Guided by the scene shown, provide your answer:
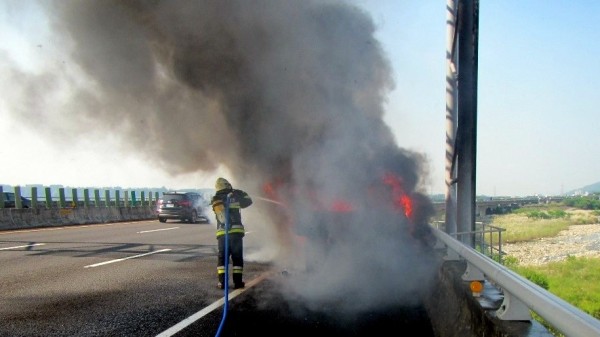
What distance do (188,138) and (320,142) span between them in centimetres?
400

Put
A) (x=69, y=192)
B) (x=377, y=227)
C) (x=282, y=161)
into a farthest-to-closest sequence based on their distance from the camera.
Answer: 1. (x=69, y=192)
2. (x=282, y=161)
3. (x=377, y=227)

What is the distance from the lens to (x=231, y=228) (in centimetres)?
775

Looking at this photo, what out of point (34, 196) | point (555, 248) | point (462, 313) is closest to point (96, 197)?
point (34, 196)

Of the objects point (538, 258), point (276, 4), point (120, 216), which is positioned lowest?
point (538, 258)

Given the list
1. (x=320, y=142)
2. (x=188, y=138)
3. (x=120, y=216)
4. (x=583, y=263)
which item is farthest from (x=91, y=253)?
(x=583, y=263)

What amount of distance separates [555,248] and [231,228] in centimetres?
3467

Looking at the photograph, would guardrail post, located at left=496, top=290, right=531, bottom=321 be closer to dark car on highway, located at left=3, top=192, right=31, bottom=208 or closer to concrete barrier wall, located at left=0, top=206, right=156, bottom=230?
concrete barrier wall, located at left=0, top=206, right=156, bottom=230

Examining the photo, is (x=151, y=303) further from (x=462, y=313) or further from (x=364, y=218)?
(x=462, y=313)

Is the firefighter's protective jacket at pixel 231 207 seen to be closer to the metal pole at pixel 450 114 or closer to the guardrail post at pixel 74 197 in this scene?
the metal pole at pixel 450 114

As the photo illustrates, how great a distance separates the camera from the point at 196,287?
7.73 meters

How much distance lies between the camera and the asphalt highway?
5.27 metres

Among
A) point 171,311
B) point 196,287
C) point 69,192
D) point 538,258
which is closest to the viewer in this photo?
point 171,311

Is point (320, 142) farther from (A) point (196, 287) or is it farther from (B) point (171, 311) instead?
(B) point (171, 311)

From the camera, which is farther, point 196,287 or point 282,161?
point 282,161
